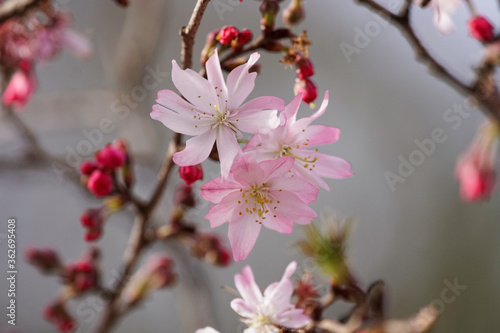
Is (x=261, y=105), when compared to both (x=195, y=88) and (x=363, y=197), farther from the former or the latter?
(x=363, y=197)

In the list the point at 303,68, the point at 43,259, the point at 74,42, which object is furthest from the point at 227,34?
the point at 74,42

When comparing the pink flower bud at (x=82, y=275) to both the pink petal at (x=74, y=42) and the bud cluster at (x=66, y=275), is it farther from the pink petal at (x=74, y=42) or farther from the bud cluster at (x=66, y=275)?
the pink petal at (x=74, y=42)

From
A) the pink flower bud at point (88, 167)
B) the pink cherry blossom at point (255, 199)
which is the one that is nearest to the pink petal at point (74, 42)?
the pink flower bud at point (88, 167)

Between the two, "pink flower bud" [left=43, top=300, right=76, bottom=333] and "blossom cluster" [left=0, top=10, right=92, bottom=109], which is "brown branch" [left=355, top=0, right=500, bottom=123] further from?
"pink flower bud" [left=43, top=300, right=76, bottom=333]

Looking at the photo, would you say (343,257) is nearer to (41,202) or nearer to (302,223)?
(302,223)

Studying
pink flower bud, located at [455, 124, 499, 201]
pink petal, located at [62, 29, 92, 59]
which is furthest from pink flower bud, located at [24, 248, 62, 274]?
pink flower bud, located at [455, 124, 499, 201]

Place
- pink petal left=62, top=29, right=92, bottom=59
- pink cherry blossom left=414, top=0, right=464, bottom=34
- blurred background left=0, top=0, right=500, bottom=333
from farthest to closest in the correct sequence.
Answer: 1. blurred background left=0, top=0, right=500, bottom=333
2. pink petal left=62, top=29, right=92, bottom=59
3. pink cherry blossom left=414, top=0, right=464, bottom=34

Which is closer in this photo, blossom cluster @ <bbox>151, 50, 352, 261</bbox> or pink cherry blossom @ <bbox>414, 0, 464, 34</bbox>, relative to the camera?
blossom cluster @ <bbox>151, 50, 352, 261</bbox>

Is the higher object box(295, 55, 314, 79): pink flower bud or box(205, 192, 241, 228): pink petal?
box(295, 55, 314, 79): pink flower bud

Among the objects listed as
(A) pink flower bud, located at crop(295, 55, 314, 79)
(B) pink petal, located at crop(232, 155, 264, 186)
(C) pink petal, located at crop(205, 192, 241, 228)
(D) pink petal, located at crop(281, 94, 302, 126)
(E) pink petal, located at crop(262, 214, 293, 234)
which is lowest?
(E) pink petal, located at crop(262, 214, 293, 234)
